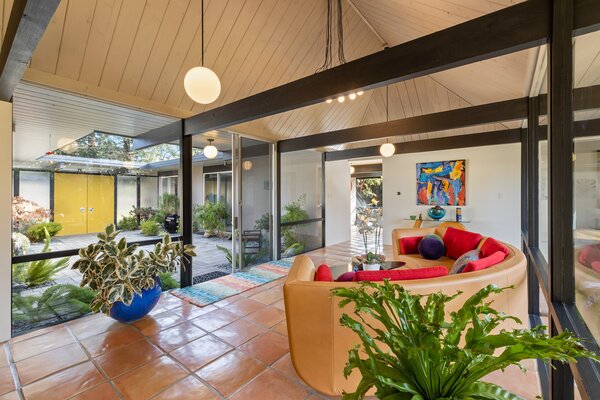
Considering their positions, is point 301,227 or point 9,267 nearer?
point 9,267

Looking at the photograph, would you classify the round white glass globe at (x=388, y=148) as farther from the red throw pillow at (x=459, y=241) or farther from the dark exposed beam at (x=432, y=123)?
the red throw pillow at (x=459, y=241)

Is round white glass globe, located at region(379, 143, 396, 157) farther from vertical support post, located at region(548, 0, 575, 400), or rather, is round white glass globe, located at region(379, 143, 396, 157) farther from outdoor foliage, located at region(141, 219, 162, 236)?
outdoor foliage, located at region(141, 219, 162, 236)

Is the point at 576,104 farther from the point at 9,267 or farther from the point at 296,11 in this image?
the point at 9,267

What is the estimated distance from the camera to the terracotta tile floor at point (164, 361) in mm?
1910

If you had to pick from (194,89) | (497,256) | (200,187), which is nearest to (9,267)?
(194,89)

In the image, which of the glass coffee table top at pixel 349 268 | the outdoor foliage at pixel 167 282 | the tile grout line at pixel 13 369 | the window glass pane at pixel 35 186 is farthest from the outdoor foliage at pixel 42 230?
the glass coffee table top at pixel 349 268

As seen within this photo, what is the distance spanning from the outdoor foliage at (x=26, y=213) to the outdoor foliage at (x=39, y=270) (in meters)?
0.17

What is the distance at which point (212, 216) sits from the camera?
606cm

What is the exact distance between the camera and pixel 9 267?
103 inches

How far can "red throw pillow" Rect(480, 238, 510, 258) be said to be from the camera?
2.64 meters

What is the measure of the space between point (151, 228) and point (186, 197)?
0.65 m

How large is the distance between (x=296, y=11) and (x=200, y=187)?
4.36 m

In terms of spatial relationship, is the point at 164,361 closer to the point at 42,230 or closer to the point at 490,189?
the point at 42,230

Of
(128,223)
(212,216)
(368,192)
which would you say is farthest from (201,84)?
(368,192)
